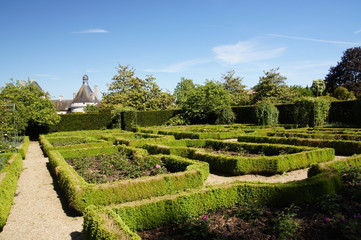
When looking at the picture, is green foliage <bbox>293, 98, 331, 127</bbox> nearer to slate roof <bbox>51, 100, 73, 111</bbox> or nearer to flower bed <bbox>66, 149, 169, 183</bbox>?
flower bed <bbox>66, 149, 169, 183</bbox>

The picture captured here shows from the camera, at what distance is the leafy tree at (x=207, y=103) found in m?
27.3

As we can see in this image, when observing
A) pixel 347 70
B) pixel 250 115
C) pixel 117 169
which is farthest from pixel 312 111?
pixel 347 70

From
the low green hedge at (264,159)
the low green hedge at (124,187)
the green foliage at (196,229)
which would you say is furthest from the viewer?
the low green hedge at (264,159)

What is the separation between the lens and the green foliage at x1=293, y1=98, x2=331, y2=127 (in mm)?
19609

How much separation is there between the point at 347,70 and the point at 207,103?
25.9m

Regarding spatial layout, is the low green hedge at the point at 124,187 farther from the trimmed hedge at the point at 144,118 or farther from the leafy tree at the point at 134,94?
the leafy tree at the point at 134,94

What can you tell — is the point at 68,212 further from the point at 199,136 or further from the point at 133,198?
the point at 199,136

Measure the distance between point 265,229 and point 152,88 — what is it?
39782 millimetres

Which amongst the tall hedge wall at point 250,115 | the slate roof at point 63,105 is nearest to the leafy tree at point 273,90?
the tall hedge wall at point 250,115

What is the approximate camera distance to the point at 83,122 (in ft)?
85.6

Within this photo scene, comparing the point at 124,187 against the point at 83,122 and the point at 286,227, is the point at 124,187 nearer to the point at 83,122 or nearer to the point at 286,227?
the point at 286,227

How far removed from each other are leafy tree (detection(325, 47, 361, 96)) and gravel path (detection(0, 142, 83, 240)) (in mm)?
40917

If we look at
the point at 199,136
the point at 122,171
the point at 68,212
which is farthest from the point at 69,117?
the point at 68,212

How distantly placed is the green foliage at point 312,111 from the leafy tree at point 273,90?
17.4 m
